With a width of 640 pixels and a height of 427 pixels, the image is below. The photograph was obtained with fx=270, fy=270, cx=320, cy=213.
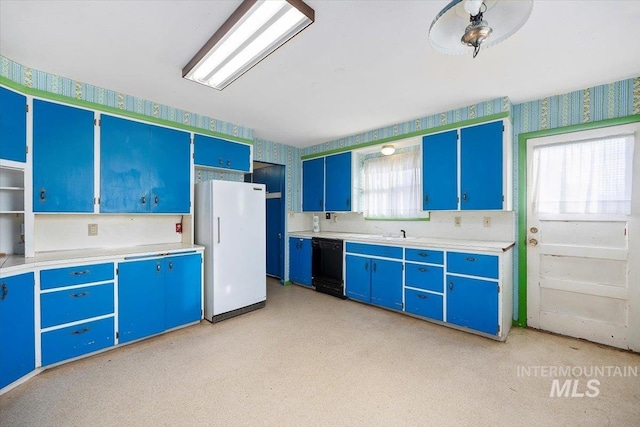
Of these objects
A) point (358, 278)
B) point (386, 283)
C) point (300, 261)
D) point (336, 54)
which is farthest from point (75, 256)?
point (386, 283)

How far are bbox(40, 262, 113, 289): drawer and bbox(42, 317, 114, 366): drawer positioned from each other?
39 centimetres

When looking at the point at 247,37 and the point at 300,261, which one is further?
the point at 300,261

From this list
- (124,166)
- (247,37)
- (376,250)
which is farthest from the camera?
(376,250)

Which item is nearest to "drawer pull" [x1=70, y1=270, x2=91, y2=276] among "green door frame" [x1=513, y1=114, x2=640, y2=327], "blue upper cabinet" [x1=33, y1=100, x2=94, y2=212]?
"blue upper cabinet" [x1=33, y1=100, x2=94, y2=212]

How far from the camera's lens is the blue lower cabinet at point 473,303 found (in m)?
2.76

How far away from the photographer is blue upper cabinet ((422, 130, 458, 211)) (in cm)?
332

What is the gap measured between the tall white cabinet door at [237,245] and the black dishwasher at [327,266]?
1085 mm

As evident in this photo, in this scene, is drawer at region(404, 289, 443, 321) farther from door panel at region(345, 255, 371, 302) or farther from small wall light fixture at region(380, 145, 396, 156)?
small wall light fixture at region(380, 145, 396, 156)

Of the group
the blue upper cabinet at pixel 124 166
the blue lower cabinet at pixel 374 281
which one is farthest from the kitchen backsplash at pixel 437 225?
the blue upper cabinet at pixel 124 166

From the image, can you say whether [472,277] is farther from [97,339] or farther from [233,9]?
[97,339]

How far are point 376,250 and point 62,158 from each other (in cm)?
356

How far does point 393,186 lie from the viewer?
431 centimetres

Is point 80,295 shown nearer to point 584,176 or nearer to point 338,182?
point 338,182

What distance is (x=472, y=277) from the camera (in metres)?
2.90
